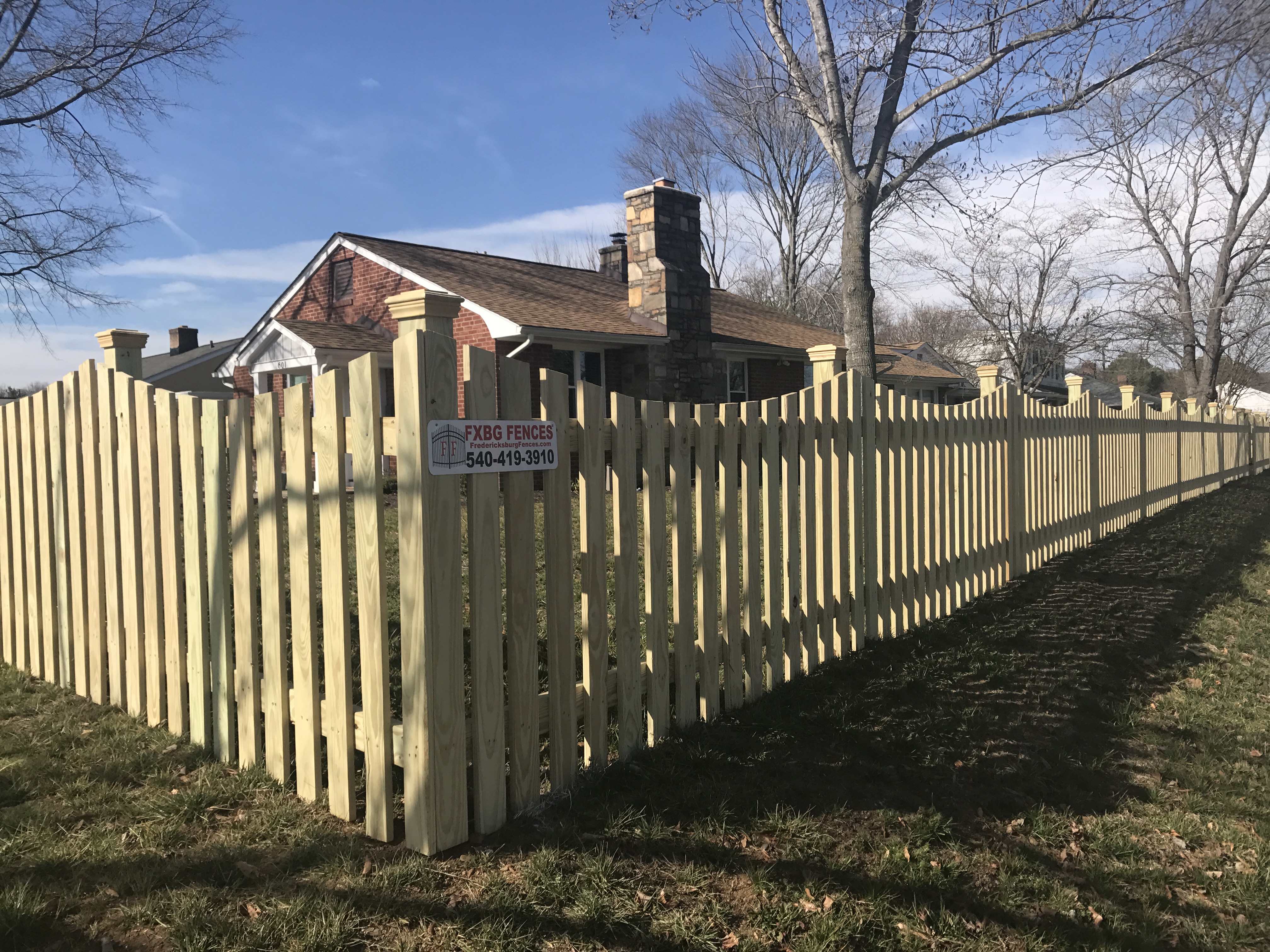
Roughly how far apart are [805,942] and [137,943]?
190cm

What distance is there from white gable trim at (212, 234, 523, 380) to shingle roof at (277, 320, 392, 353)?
44.3 inches

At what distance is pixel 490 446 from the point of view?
2.95 m

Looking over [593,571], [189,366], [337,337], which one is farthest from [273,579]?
[189,366]

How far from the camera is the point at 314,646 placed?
3.19 m

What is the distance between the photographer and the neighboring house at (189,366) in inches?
1063

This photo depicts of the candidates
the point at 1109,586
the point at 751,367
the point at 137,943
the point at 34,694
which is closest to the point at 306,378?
the point at 751,367

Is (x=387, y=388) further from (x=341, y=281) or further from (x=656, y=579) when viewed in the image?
(x=656, y=579)

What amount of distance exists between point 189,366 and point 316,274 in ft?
38.5

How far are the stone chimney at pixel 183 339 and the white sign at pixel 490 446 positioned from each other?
108 feet

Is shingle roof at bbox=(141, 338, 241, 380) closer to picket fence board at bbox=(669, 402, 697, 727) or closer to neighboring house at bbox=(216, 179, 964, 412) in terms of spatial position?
neighboring house at bbox=(216, 179, 964, 412)

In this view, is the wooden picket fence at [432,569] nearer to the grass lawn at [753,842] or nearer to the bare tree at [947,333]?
the grass lawn at [753,842]

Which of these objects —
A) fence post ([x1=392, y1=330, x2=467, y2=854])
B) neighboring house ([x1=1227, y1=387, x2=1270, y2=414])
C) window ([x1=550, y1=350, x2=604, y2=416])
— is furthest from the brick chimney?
neighboring house ([x1=1227, y1=387, x2=1270, y2=414])

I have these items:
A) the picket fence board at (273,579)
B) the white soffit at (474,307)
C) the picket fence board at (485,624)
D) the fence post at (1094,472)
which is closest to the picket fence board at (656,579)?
the picket fence board at (485,624)

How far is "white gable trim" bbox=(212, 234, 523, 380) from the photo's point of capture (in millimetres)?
14227
